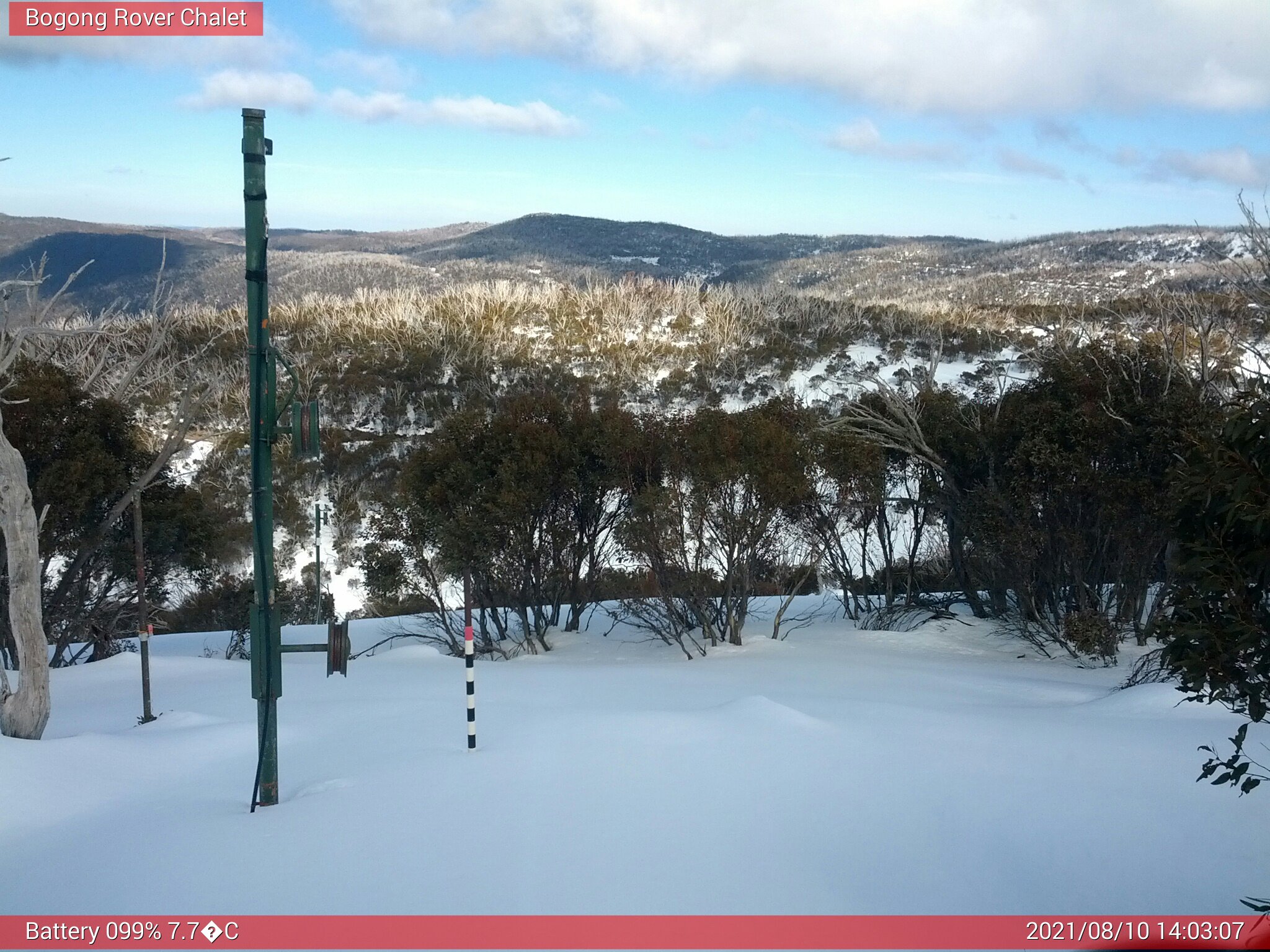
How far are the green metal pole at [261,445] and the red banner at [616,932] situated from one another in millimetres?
1621

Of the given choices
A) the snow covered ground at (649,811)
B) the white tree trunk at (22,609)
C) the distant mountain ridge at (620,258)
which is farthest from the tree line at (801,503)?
the distant mountain ridge at (620,258)

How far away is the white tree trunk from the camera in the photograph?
25.5 feet

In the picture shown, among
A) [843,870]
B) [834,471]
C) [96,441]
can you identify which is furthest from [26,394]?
[843,870]

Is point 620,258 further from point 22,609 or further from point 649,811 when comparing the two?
point 649,811

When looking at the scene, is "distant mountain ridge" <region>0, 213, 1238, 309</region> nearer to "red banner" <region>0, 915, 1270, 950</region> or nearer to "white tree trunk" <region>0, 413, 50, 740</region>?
"white tree trunk" <region>0, 413, 50, 740</region>

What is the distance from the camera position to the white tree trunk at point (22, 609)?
25.5ft

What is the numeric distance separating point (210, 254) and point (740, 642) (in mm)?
103773

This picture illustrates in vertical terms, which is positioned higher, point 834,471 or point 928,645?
point 834,471

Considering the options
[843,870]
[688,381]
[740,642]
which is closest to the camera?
[843,870]

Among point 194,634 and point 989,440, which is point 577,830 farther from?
point 194,634

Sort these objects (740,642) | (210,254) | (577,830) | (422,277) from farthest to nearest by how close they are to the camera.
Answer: (210,254)
(422,277)
(740,642)
(577,830)

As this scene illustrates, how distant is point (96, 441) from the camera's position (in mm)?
13750

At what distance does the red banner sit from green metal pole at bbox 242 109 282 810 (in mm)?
1621

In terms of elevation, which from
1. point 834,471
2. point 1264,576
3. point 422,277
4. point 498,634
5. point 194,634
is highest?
point 422,277
